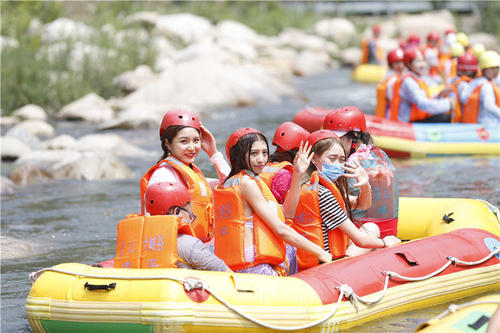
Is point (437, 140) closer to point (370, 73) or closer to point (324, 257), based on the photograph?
point (324, 257)

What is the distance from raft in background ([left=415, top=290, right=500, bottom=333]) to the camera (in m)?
3.72

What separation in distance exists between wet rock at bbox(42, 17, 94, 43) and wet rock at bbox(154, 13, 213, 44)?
9.41 ft

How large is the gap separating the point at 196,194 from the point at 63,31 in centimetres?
1295

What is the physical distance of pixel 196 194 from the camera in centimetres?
509

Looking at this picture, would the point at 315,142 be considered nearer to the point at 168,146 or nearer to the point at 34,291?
the point at 168,146

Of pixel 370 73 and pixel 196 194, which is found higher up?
pixel 196 194

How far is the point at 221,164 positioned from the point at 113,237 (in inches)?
88.8

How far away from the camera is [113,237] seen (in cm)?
745

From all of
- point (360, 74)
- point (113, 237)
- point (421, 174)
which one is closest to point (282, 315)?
point (113, 237)

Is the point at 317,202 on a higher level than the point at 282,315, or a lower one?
higher

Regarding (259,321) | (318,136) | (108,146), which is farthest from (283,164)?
(108,146)

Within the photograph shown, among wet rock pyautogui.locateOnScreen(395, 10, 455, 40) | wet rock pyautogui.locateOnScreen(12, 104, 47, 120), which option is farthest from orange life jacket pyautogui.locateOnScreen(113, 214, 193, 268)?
wet rock pyautogui.locateOnScreen(395, 10, 455, 40)

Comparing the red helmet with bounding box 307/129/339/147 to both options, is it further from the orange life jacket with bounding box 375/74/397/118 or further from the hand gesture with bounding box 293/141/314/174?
the orange life jacket with bounding box 375/74/397/118

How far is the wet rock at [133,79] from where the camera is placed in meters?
16.7
